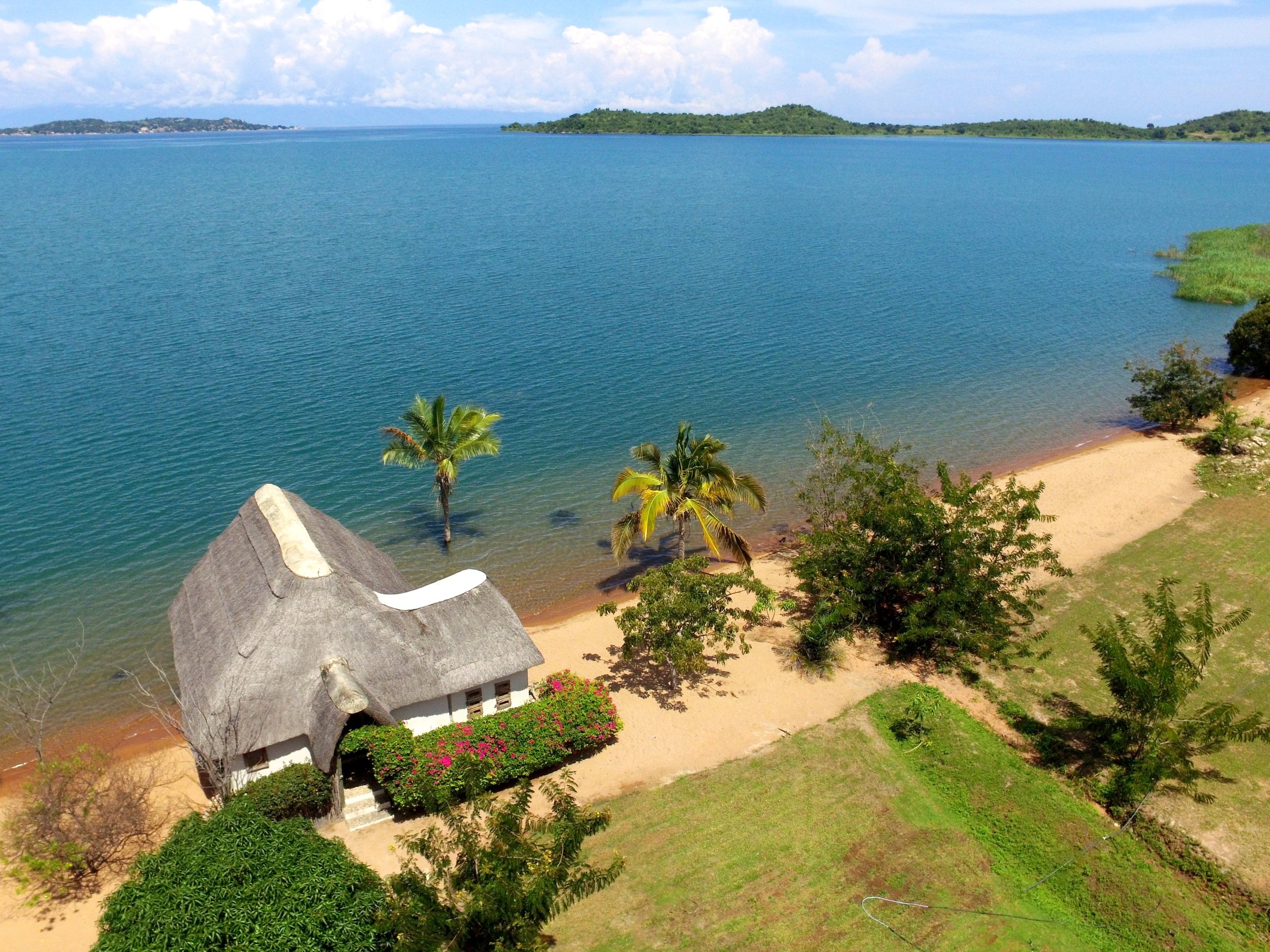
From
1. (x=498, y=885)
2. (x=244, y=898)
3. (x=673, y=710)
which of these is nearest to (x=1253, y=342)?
(x=673, y=710)

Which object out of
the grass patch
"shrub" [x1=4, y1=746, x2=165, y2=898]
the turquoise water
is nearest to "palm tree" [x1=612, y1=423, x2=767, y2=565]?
the turquoise water

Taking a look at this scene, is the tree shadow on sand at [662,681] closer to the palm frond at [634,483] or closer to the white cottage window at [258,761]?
the palm frond at [634,483]

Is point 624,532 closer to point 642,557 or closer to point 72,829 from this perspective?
point 642,557

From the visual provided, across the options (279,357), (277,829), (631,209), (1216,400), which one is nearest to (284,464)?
(279,357)

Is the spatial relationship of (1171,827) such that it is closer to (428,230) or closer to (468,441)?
(468,441)

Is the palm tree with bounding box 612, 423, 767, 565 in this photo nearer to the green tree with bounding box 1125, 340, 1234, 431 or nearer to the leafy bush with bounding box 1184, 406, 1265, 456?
the leafy bush with bounding box 1184, 406, 1265, 456
